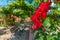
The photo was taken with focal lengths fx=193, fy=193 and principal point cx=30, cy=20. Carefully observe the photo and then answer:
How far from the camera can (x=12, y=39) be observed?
10.9ft

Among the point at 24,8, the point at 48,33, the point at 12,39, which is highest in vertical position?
the point at 24,8

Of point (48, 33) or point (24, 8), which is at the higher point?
point (24, 8)

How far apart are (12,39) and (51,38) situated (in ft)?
5.32

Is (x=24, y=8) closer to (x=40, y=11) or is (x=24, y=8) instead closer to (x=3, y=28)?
(x=40, y=11)

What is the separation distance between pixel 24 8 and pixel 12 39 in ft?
3.27

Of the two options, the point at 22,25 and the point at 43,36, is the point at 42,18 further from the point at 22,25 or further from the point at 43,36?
the point at 22,25

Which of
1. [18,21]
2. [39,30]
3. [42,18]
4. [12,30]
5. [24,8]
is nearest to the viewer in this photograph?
[42,18]

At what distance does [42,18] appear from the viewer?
177 cm

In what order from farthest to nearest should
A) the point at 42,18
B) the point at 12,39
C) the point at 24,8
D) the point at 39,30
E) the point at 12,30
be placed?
the point at 12,30
the point at 12,39
the point at 24,8
the point at 39,30
the point at 42,18

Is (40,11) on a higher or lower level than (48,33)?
higher

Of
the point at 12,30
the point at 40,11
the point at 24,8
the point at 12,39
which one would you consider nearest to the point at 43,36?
the point at 40,11

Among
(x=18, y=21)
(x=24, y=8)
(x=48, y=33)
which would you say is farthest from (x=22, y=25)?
(x=48, y=33)

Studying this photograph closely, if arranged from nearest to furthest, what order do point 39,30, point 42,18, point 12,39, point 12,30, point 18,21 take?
point 42,18 < point 39,30 < point 12,39 < point 12,30 < point 18,21

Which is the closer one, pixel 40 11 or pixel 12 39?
pixel 40 11
